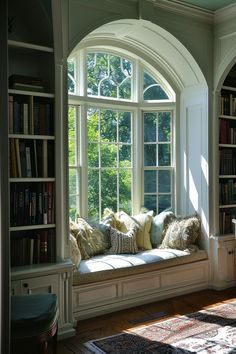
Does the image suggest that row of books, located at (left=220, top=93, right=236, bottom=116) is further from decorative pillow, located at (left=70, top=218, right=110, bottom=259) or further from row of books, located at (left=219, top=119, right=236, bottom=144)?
decorative pillow, located at (left=70, top=218, right=110, bottom=259)

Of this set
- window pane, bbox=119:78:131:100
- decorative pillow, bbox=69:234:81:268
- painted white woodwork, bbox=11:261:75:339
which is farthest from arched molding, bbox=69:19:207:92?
painted white woodwork, bbox=11:261:75:339

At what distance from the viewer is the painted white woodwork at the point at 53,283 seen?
2.88 m

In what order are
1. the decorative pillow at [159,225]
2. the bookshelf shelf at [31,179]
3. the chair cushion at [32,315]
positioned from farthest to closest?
the decorative pillow at [159,225] → the bookshelf shelf at [31,179] → the chair cushion at [32,315]

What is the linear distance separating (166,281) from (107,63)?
2.74m

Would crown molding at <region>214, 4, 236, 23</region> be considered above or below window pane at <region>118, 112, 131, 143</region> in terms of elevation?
above

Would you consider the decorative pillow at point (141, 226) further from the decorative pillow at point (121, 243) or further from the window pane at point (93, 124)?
the window pane at point (93, 124)

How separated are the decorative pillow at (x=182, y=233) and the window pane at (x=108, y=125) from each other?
1.33m

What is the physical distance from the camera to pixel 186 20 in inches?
165

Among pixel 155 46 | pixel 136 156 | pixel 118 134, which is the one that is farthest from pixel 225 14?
pixel 136 156

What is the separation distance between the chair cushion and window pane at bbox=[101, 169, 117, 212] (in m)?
2.02

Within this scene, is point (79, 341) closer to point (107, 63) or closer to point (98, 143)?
point (98, 143)

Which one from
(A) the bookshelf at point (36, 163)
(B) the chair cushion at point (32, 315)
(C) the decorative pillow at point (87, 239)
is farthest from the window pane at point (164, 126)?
(B) the chair cushion at point (32, 315)

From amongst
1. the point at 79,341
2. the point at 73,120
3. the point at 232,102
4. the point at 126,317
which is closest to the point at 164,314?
the point at 126,317

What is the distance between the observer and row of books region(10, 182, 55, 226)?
3000 millimetres
